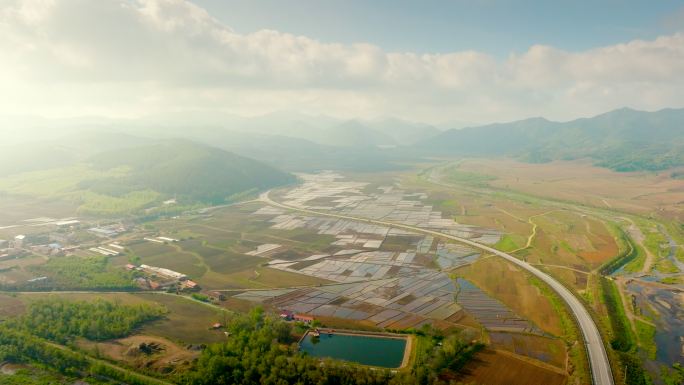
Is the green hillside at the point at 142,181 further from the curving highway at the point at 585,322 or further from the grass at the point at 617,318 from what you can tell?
the grass at the point at 617,318

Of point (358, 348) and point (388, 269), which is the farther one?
point (388, 269)

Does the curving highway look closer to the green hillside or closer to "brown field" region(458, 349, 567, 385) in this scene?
"brown field" region(458, 349, 567, 385)

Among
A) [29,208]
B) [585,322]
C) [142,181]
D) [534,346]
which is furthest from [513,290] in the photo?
[142,181]

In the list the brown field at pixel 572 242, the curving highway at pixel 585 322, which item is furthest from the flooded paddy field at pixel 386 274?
the brown field at pixel 572 242

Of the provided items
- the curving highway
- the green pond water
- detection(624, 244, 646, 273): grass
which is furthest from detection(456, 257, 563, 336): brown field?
detection(624, 244, 646, 273): grass

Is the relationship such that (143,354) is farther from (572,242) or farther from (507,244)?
(572,242)

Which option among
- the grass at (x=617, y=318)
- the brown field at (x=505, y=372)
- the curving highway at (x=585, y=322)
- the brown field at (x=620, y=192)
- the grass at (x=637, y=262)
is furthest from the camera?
the brown field at (x=620, y=192)
